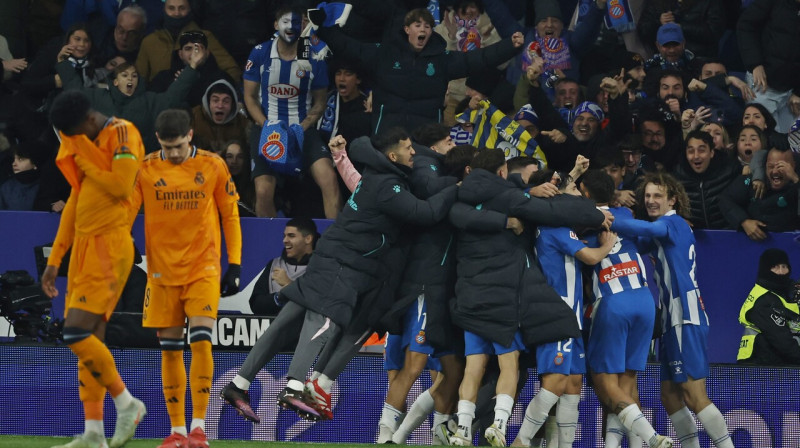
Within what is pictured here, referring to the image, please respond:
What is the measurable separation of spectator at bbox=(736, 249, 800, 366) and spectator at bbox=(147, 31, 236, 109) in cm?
560

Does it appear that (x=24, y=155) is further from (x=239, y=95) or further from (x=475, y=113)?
(x=475, y=113)

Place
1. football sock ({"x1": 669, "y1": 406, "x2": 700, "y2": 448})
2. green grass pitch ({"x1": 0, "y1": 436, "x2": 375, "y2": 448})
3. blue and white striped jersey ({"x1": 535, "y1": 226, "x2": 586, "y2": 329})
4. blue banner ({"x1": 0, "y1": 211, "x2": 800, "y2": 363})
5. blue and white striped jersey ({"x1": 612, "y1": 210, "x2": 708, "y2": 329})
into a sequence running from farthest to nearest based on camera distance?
blue banner ({"x1": 0, "y1": 211, "x2": 800, "y2": 363}) < football sock ({"x1": 669, "y1": 406, "x2": 700, "y2": 448}) < blue and white striped jersey ({"x1": 612, "y1": 210, "x2": 708, "y2": 329}) < blue and white striped jersey ({"x1": 535, "y1": 226, "x2": 586, "y2": 329}) < green grass pitch ({"x1": 0, "y1": 436, "x2": 375, "y2": 448})

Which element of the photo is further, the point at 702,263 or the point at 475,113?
the point at 475,113

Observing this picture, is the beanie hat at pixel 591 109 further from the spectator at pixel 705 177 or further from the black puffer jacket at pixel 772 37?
the black puffer jacket at pixel 772 37

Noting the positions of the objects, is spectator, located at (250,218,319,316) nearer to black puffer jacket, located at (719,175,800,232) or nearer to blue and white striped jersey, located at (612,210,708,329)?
blue and white striped jersey, located at (612,210,708,329)

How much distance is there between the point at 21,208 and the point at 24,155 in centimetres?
59

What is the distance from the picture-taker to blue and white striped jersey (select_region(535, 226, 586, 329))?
9883mm

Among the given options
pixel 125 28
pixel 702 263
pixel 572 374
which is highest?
pixel 125 28

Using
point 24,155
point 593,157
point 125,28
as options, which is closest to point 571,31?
point 593,157

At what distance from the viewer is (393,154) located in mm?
10070

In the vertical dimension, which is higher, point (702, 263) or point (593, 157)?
point (593, 157)

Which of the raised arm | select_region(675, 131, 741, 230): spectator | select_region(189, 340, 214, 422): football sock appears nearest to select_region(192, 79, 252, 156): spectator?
select_region(675, 131, 741, 230): spectator

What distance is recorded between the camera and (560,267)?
995cm

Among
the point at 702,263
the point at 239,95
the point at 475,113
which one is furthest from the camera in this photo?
the point at 239,95
